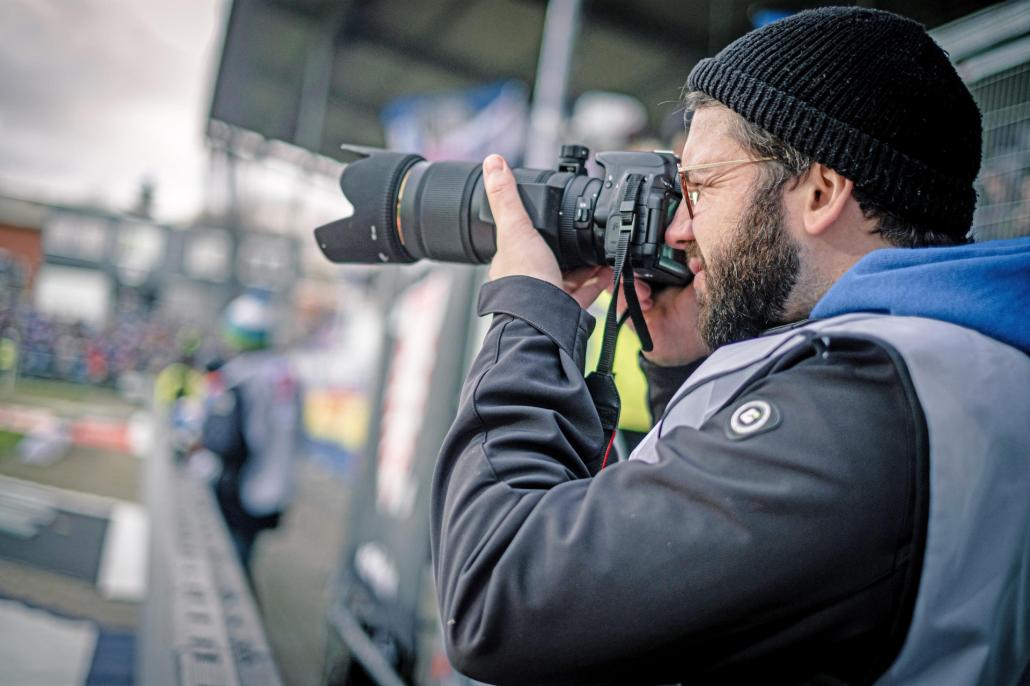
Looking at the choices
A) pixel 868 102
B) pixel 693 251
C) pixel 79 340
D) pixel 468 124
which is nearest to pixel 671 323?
pixel 693 251

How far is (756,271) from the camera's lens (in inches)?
31.4

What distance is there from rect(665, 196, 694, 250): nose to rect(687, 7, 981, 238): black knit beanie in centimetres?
16

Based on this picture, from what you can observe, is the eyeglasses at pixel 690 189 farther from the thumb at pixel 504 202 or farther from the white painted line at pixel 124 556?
the white painted line at pixel 124 556

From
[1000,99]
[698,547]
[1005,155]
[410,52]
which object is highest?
[410,52]

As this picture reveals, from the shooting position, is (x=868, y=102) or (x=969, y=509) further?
→ (x=868, y=102)

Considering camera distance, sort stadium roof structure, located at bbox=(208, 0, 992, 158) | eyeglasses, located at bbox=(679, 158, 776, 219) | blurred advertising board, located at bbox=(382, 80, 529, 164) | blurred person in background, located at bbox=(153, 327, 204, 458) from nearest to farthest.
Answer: eyeglasses, located at bbox=(679, 158, 776, 219), blurred advertising board, located at bbox=(382, 80, 529, 164), blurred person in background, located at bbox=(153, 327, 204, 458), stadium roof structure, located at bbox=(208, 0, 992, 158)

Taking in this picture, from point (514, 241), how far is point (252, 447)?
2.96 meters

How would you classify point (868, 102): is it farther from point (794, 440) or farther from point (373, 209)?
point (373, 209)

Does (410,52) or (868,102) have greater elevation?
→ (410,52)

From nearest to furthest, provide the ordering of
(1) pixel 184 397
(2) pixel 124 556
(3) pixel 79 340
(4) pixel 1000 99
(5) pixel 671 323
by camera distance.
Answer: (5) pixel 671 323 → (4) pixel 1000 99 → (2) pixel 124 556 → (1) pixel 184 397 → (3) pixel 79 340

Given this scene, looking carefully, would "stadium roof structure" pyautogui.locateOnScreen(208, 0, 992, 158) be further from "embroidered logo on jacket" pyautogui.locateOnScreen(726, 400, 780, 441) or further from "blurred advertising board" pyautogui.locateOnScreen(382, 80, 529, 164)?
"embroidered logo on jacket" pyautogui.locateOnScreen(726, 400, 780, 441)

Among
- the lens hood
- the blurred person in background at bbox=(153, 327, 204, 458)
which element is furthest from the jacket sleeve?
the blurred person in background at bbox=(153, 327, 204, 458)

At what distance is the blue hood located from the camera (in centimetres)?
66

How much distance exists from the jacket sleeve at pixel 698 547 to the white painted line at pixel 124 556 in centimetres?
223
